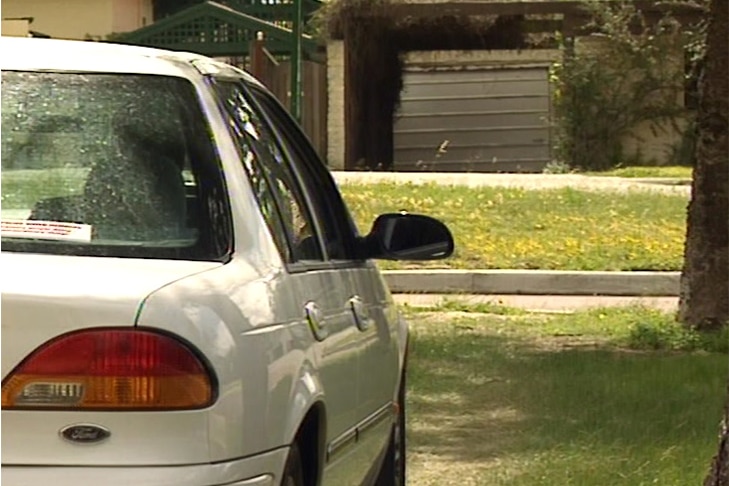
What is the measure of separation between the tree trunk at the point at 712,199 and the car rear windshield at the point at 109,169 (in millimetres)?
6620

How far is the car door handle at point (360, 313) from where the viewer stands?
4479mm

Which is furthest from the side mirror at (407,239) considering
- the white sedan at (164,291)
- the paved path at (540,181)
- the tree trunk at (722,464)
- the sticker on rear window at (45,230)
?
the paved path at (540,181)

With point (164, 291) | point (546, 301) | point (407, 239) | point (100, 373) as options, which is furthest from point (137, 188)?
point (546, 301)

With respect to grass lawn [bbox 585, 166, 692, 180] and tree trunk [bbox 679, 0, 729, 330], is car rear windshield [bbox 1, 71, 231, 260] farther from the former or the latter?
grass lawn [bbox 585, 166, 692, 180]

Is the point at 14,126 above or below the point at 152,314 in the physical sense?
above

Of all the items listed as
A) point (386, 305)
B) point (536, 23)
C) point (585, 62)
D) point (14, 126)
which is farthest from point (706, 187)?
point (536, 23)

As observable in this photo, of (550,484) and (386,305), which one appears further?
(550,484)

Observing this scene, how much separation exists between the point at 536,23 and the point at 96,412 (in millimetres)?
23702

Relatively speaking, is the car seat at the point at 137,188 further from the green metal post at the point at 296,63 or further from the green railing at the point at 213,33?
the green railing at the point at 213,33

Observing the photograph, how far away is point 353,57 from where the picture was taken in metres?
25.2

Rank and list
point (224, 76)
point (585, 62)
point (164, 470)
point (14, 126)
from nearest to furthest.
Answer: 1. point (164, 470)
2. point (14, 126)
3. point (224, 76)
4. point (585, 62)

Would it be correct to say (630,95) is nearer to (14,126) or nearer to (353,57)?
→ (353,57)

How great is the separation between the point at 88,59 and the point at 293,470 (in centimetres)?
119

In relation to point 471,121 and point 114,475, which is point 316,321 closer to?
point 114,475
